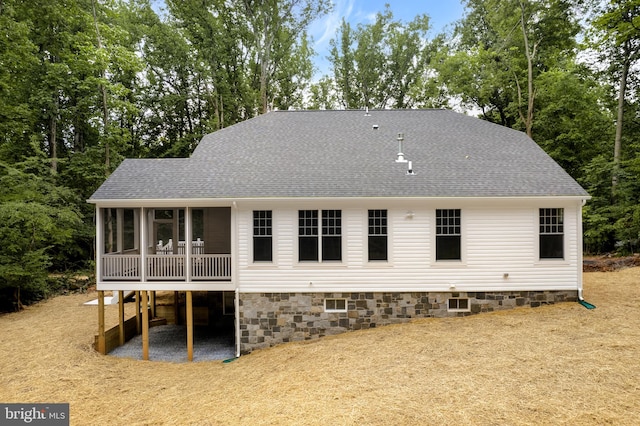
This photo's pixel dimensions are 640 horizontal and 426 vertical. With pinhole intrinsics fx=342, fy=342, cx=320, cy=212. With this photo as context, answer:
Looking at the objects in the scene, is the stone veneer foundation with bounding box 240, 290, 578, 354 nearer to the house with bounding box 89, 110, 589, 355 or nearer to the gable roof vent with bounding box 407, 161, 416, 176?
the house with bounding box 89, 110, 589, 355

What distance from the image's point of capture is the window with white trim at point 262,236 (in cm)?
1010

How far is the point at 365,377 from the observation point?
6.89 metres

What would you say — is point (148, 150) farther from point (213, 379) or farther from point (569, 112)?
point (569, 112)

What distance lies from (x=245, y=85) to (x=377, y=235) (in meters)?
22.7

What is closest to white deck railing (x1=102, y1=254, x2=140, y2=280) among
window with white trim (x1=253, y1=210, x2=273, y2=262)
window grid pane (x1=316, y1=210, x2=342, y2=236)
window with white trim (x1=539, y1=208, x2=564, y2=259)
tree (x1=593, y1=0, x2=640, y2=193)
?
window with white trim (x1=253, y1=210, x2=273, y2=262)

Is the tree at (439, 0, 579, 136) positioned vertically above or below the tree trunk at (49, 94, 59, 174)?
above

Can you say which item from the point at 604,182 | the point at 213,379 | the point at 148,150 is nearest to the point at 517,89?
the point at 604,182

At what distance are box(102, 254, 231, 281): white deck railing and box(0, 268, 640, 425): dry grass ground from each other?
231 centimetres

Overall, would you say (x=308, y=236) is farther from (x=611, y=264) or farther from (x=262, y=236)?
(x=611, y=264)

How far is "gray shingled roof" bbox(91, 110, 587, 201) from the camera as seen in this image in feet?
32.6

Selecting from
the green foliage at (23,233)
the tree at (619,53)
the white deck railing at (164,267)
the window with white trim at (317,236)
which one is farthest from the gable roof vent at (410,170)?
the tree at (619,53)

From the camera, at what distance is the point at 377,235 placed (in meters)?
10.1

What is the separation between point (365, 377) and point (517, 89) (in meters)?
24.5

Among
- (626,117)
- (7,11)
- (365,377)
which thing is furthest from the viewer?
(626,117)
